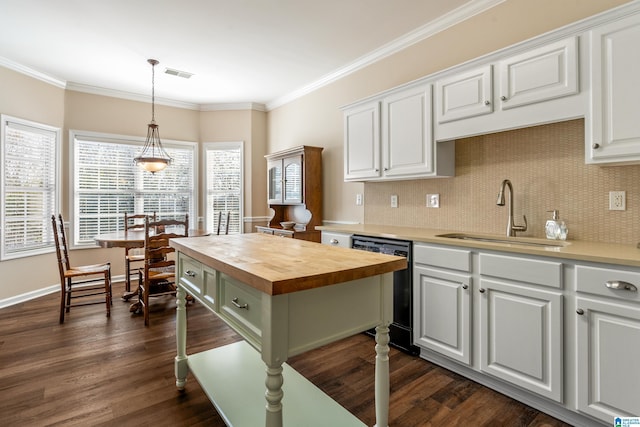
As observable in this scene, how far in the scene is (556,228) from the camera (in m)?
2.13

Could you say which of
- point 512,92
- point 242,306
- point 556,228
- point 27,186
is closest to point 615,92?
point 512,92

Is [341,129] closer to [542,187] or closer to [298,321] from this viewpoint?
Result: [542,187]

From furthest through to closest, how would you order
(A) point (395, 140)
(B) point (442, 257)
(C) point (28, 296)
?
1. (C) point (28, 296)
2. (A) point (395, 140)
3. (B) point (442, 257)

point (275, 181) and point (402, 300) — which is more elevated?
point (275, 181)

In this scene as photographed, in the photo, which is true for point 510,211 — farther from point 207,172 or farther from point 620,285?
point 207,172

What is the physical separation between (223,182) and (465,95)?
4.18 m

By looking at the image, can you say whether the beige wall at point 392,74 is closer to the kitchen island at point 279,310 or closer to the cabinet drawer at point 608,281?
the cabinet drawer at point 608,281

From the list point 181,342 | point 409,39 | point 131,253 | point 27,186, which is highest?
point 409,39

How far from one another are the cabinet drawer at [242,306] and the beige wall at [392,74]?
85.0 inches

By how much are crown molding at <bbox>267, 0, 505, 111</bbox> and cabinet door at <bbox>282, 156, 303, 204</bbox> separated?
1.10 meters

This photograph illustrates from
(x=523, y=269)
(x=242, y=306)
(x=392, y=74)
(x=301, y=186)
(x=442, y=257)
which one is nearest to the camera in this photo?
(x=242, y=306)

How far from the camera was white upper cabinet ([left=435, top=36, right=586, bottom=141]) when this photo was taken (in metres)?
1.89

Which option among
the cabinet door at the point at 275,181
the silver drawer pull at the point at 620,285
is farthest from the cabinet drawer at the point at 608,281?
the cabinet door at the point at 275,181

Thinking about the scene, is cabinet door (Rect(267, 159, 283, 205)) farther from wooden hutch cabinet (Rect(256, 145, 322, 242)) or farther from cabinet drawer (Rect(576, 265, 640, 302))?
cabinet drawer (Rect(576, 265, 640, 302))
